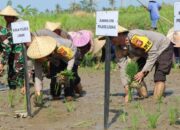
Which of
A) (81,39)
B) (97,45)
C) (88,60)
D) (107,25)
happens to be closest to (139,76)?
(107,25)

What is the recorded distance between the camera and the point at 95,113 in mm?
7383

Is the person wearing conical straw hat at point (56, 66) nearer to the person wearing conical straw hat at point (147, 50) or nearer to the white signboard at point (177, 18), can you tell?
the person wearing conical straw hat at point (147, 50)

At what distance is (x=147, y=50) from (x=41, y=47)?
1.57m

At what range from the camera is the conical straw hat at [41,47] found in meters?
7.48

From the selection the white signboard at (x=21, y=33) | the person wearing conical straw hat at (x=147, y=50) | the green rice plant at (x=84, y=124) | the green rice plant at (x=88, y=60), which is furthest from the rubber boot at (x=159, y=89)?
the green rice plant at (x=88, y=60)

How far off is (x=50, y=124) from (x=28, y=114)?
582mm

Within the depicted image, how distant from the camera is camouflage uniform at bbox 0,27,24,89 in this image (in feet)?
30.1

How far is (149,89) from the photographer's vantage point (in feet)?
31.7

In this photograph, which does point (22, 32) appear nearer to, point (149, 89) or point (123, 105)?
point (123, 105)

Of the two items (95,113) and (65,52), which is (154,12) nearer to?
(65,52)

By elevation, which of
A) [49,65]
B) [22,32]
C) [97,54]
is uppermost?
[22,32]

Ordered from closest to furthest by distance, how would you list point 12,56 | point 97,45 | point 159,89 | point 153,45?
point 153,45, point 159,89, point 12,56, point 97,45

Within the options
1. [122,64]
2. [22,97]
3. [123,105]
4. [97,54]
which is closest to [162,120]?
[123,105]

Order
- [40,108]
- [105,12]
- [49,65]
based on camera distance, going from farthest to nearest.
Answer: [49,65] < [40,108] < [105,12]
